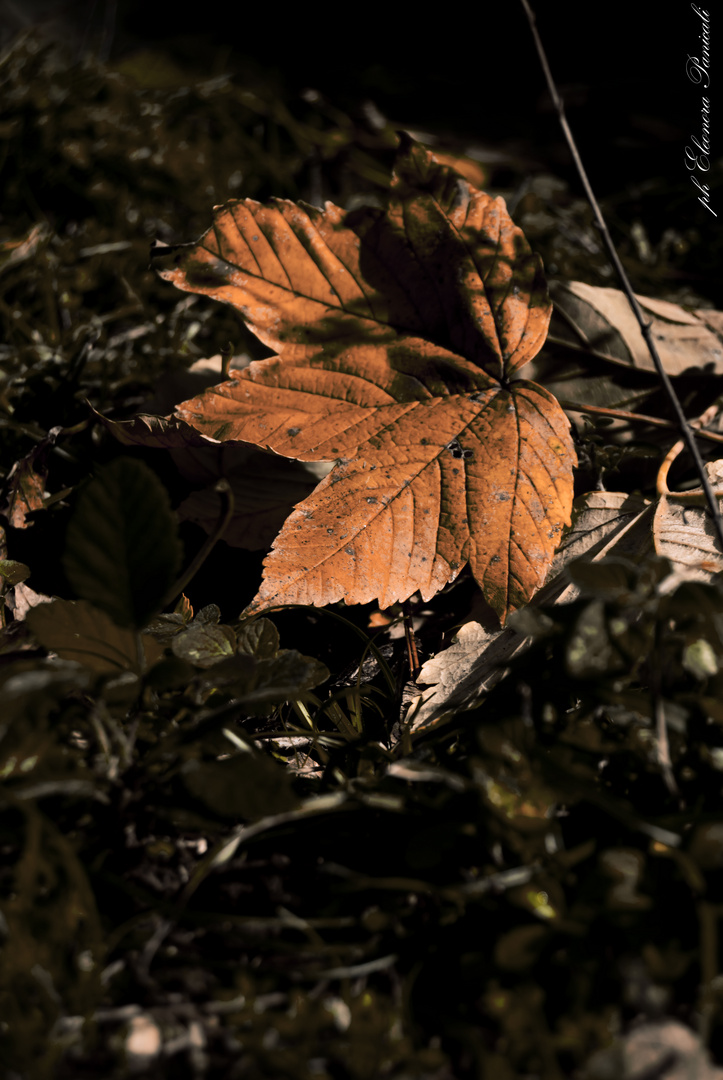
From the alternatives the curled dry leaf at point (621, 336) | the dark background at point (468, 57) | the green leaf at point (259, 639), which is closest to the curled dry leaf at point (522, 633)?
the green leaf at point (259, 639)

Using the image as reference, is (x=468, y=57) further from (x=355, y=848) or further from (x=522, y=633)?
(x=355, y=848)

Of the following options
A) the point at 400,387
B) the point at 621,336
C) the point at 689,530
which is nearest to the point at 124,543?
the point at 400,387

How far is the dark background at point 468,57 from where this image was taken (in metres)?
2.73

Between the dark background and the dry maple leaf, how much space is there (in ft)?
5.30

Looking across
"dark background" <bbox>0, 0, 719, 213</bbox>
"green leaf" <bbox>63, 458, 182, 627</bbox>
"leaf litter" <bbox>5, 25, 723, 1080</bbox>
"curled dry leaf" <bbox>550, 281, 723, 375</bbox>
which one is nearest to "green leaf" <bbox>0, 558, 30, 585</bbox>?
"leaf litter" <bbox>5, 25, 723, 1080</bbox>

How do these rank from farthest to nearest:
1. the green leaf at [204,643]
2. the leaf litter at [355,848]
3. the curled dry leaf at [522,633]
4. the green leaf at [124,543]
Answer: the curled dry leaf at [522,633]
the green leaf at [204,643]
the green leaf at [124,543]
the leaf litter at [355,848]

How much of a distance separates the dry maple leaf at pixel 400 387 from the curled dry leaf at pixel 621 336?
0.25m

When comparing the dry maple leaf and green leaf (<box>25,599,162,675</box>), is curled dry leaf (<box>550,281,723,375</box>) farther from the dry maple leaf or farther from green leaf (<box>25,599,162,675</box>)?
green leaf (<box>25,599,162,675</box>)

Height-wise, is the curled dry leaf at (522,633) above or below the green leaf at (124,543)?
below

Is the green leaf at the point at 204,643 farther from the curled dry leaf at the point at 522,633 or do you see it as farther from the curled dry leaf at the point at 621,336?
the curled dry leaf at the point at 621,336

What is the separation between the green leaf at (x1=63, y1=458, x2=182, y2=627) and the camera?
0.68 meters

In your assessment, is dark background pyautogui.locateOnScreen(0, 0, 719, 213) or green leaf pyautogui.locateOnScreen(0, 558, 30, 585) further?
dark background pyautogui.locateOnScreen(0, 0, 719, 213)

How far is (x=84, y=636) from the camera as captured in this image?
791 mm

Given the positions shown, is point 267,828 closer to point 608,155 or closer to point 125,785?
point 125,785
